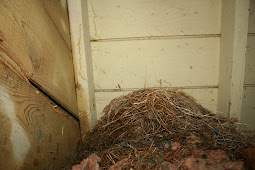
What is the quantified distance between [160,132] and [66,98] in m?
0.75

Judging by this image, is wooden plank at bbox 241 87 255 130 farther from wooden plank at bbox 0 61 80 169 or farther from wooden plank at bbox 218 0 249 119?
wooden plank at bbox 0 61 80 169

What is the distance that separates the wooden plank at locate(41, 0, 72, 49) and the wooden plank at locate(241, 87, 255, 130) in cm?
172

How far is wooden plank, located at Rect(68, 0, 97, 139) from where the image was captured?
1.00 meters

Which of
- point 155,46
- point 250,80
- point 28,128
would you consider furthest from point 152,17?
point 28,128

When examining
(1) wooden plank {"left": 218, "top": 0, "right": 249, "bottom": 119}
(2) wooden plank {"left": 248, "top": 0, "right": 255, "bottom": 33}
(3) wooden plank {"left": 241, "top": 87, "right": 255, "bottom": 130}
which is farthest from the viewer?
(3) wooden plank {"left": 241, "top": 87, "right": 255, "bottom": 130}

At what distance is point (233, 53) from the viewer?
102 centimetres

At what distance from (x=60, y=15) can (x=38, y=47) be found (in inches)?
13.7

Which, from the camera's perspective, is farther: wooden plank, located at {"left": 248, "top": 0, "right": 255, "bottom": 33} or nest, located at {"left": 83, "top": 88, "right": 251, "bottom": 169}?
wooden plank, located at {"left": 248, "top": 0, "right": 255, "bottom": 33}

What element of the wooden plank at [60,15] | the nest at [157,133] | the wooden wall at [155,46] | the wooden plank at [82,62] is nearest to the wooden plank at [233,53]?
the wooden wall at [155,46]

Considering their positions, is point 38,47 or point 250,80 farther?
point 250,80

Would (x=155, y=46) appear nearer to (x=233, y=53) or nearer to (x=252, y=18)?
(x=233, y=53)

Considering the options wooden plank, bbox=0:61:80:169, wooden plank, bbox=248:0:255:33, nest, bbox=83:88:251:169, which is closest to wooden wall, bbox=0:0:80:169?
wooden plank, bbox=0:61:80:169

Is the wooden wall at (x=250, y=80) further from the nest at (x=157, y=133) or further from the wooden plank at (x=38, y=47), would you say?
the wooden plank at (x=38, y=47)

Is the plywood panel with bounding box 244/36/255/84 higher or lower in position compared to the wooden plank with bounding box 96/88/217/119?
higher
